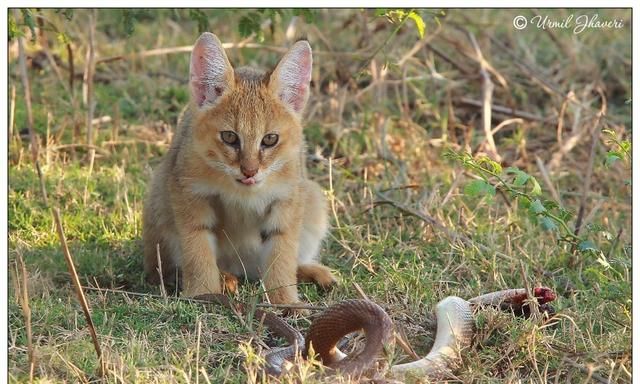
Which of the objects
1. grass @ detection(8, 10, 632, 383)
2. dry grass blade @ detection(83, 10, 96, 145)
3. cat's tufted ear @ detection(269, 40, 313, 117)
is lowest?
grass @ detection(8, 10, 632, 383)

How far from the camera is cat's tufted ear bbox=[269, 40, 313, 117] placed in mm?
4809

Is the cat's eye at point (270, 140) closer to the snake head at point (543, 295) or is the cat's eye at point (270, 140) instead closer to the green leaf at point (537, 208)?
the green leaf at point (537, 208)

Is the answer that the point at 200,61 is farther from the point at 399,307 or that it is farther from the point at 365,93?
the point at 365,93

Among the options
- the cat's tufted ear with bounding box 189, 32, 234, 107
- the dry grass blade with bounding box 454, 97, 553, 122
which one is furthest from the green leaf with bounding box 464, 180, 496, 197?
the dry grass blade with bounding box 454, 97, 553, 122

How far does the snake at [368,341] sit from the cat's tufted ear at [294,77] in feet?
3.32

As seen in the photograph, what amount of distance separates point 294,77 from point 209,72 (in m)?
0.39

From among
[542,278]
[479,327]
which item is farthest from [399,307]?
[542,278]

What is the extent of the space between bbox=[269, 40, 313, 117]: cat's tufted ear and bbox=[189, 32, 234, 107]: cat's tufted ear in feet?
0.69

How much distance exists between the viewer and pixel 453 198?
20.8 ft

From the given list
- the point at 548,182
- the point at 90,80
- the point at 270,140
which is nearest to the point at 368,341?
the point at 270,140

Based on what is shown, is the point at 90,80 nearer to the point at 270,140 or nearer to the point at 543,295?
the point at 270,140

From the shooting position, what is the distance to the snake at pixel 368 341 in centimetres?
396

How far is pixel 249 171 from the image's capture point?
4680mm

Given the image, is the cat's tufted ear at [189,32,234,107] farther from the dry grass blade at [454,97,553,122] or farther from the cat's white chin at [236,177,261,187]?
the dry grass blade at [454,97,553,122]
